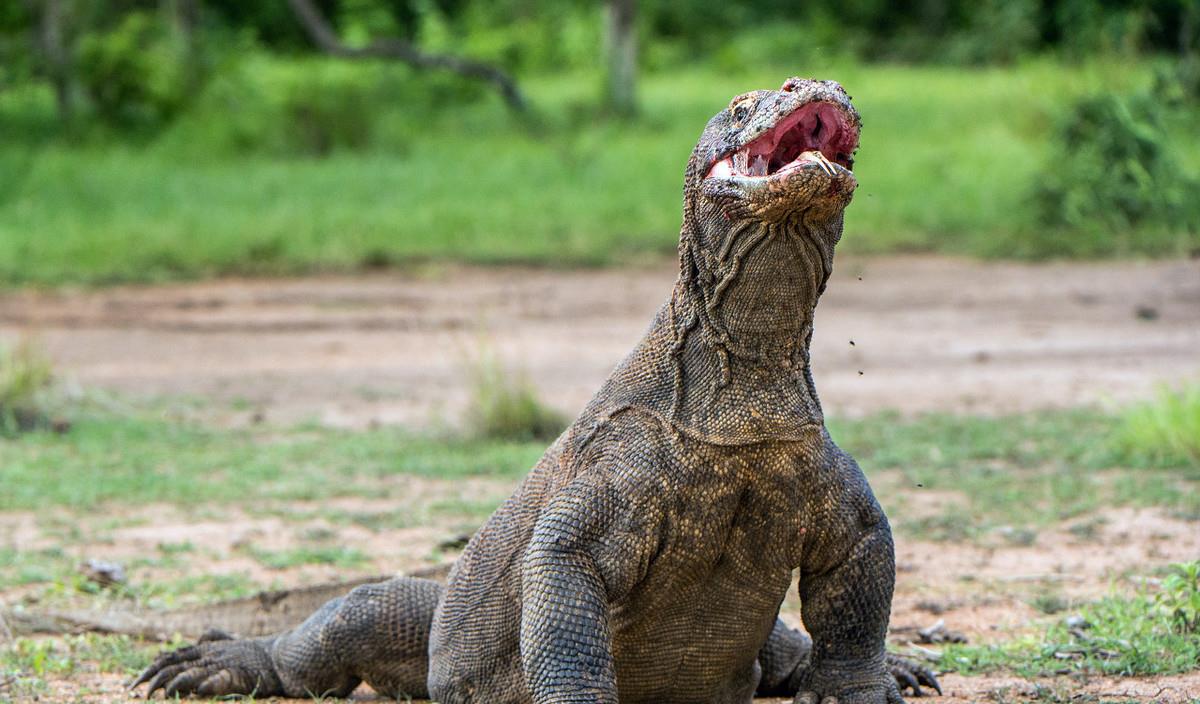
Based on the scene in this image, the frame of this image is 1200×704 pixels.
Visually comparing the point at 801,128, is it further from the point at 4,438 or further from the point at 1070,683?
the point at 4,438

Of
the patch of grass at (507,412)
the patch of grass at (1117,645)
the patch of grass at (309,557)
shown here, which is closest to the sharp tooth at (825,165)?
the patch of grass at (1117,645)

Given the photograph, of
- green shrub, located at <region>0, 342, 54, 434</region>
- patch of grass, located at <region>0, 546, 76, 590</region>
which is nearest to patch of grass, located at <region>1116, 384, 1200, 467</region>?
patch of grass, located at <region>0, 546, 76, 590</region>

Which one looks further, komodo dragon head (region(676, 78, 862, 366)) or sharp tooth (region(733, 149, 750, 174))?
sharp tooth (region(733, 149, 750, 174))

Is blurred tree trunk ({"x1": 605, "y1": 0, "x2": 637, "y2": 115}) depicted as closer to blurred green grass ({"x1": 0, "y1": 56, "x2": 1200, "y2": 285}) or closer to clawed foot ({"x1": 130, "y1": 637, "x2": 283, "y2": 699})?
blurred green grass ({"x1": 0, "y1": 56, "x2": 1200, "y2": 285})

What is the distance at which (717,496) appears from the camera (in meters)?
3.22

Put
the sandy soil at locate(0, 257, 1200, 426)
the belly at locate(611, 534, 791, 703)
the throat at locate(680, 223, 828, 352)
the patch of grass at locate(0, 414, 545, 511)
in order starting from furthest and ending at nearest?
1. the sandy soil at locate(0, 257, 1200, 426)
2. the patch of grass at locate(0, 414, 545, 511)
3. the belly at locate(611, 534, 791, 703)
4. the throat at locate(680, 223, 828, 352)

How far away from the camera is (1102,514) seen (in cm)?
654

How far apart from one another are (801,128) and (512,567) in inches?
43.7

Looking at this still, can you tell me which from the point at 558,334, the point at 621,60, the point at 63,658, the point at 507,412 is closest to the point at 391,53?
the point at 621,60

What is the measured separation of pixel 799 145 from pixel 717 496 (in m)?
0.67

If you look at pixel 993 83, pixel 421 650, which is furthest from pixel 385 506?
pixel 993 83

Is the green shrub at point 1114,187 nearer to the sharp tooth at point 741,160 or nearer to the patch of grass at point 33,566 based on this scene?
the patch of grass at point 33,566

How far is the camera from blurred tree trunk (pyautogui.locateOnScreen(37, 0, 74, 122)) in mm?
18125

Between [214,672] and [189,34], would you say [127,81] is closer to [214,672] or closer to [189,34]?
[189,34]
